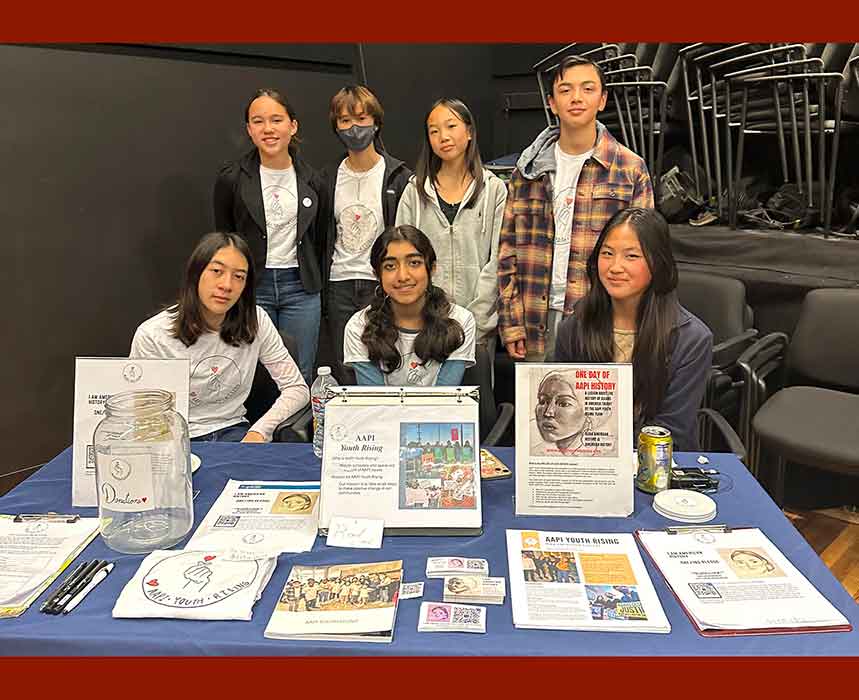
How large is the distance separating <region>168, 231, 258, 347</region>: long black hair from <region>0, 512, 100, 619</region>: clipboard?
76 centimetres

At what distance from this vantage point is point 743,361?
8.50 feet

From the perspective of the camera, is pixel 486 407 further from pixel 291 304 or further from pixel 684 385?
pixel 291 304

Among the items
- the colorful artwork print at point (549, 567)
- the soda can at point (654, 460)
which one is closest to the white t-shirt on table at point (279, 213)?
the soda can at point (654, 460)

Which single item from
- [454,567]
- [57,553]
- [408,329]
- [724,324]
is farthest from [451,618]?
[724,324]

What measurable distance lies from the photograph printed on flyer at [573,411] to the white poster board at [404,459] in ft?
0.42

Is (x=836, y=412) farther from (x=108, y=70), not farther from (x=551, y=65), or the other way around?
(x=108, y=70)

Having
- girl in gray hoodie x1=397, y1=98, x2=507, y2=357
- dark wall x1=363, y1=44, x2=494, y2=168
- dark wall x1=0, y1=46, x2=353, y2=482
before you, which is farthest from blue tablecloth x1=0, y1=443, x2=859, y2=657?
dark wall x1=363, y1=44, x2=494, y2=168

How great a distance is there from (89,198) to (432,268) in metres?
1.77

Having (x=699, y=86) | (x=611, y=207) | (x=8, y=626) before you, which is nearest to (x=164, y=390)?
(x=8, y=626)

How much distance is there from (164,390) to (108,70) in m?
2.16

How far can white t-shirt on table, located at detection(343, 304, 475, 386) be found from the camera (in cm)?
218

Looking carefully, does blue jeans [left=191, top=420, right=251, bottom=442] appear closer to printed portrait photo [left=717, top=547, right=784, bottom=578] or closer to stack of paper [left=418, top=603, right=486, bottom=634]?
stack of paper [left=418, top=603, right=486, bottom=634]

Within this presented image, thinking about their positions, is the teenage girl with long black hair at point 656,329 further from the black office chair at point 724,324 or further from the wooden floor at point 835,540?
the wooden floor at point 835,540

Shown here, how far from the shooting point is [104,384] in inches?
62.0
